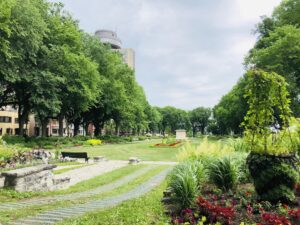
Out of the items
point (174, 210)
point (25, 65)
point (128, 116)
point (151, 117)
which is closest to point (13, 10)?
point (25, 65)

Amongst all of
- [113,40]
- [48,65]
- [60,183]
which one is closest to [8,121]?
[48,65]

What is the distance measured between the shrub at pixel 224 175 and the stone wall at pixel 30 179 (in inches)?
218

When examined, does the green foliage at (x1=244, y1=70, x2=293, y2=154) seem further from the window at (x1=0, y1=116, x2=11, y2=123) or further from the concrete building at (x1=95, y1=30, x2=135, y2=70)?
the concrete building at (x1=95, y1=30, x2=135, y2=70)

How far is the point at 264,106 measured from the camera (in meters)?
7.35

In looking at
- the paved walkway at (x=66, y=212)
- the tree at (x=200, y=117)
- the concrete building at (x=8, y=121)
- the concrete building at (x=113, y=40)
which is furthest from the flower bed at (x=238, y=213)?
the tree at (x=200, y=117)

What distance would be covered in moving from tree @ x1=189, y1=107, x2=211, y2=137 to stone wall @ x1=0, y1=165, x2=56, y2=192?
130 m

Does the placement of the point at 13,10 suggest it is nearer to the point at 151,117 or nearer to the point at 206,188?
the point at 206,188

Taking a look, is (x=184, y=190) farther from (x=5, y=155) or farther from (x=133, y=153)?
(x=133, y=153)

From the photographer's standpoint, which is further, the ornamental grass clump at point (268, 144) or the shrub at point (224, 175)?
the shrub at point (224, 175)

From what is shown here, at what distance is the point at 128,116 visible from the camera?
57844 mm

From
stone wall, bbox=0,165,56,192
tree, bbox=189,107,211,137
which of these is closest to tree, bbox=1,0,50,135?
stone wall, bbox=0,165,56,192

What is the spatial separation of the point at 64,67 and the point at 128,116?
2389cm

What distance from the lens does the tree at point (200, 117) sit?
459 feet

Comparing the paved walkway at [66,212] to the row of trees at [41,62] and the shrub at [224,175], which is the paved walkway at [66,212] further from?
the row of trees at [41,62]
